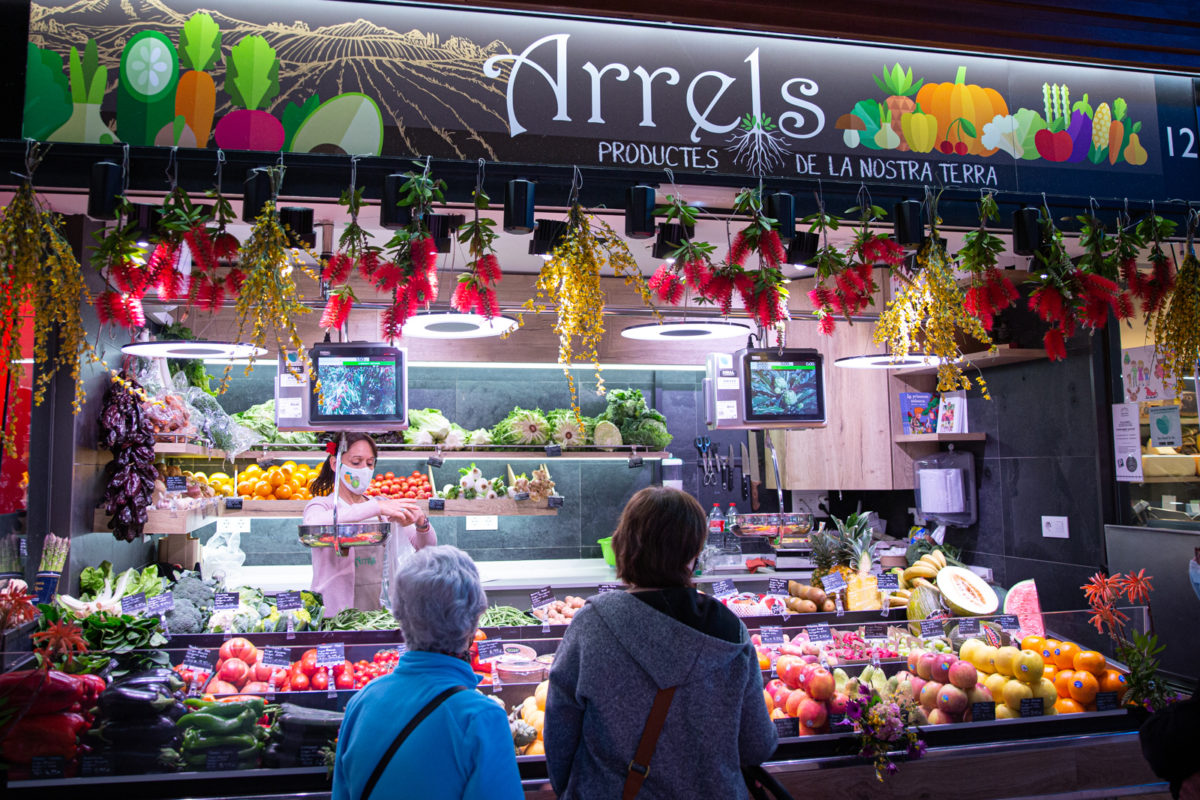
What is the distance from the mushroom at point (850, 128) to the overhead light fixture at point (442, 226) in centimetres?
207

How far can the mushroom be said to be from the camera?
3975 mm

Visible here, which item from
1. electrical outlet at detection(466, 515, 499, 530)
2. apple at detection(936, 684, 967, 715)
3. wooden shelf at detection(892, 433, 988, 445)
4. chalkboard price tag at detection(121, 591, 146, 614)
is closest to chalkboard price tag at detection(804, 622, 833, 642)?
apple at detection(936, 684, 967, 715)

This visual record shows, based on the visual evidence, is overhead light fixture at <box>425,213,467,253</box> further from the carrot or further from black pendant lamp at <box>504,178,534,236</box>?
the carrot

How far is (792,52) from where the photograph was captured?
13.0 ft

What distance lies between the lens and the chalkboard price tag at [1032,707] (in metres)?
3.15

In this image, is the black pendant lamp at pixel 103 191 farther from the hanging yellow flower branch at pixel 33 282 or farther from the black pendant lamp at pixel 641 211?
the black pendant lamp at pixel 641 211

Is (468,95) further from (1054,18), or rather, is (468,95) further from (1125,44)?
(1125,44)

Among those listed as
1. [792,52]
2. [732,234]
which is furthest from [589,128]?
[732,234]

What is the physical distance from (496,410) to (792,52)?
4180 millimetres

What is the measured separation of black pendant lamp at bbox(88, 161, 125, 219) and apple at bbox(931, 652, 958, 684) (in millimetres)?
3850

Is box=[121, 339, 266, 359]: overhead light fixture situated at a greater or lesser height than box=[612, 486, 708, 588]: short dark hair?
greater

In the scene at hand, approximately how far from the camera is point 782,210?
3.53 metres

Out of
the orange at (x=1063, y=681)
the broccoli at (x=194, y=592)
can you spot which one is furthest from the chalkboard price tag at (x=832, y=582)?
the broccoli at (x=194, y=592)

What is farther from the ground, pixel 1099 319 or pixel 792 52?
pixel 792 52
